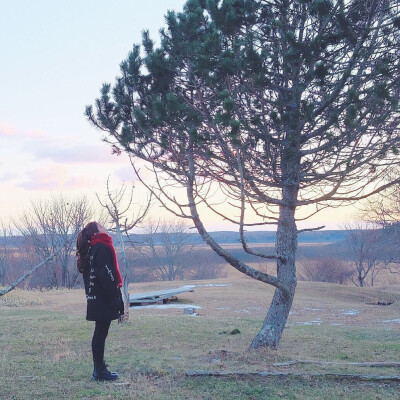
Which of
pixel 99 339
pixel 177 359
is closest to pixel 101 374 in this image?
pixel 99 339

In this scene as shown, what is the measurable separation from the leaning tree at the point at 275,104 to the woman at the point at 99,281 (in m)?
1.44

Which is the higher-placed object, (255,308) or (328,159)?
(328,159)

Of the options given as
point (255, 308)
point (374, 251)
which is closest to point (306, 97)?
point (255, 308)

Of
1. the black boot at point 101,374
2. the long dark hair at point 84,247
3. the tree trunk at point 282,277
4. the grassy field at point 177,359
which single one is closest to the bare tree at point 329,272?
the grassy field at point 177,359

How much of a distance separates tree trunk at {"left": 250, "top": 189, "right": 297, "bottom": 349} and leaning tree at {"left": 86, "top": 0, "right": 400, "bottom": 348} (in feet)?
0.05

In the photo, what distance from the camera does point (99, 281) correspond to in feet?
19.0

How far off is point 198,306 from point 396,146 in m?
14.9

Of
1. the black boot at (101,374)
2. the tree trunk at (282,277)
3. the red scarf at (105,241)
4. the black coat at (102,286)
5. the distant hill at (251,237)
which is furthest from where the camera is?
the distant hill at (251,237)

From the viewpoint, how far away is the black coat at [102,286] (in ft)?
18.9

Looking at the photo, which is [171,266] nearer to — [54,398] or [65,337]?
[65,337]

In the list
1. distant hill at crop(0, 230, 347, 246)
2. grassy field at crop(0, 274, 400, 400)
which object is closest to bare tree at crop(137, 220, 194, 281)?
distant hill at crop(0, 230, 347, 246)

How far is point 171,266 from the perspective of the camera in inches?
2425

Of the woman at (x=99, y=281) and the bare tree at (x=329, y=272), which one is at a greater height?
the woman at (x=99, y=281)

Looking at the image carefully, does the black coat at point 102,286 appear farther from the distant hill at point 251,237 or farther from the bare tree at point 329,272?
the bare tree at point 329,272
